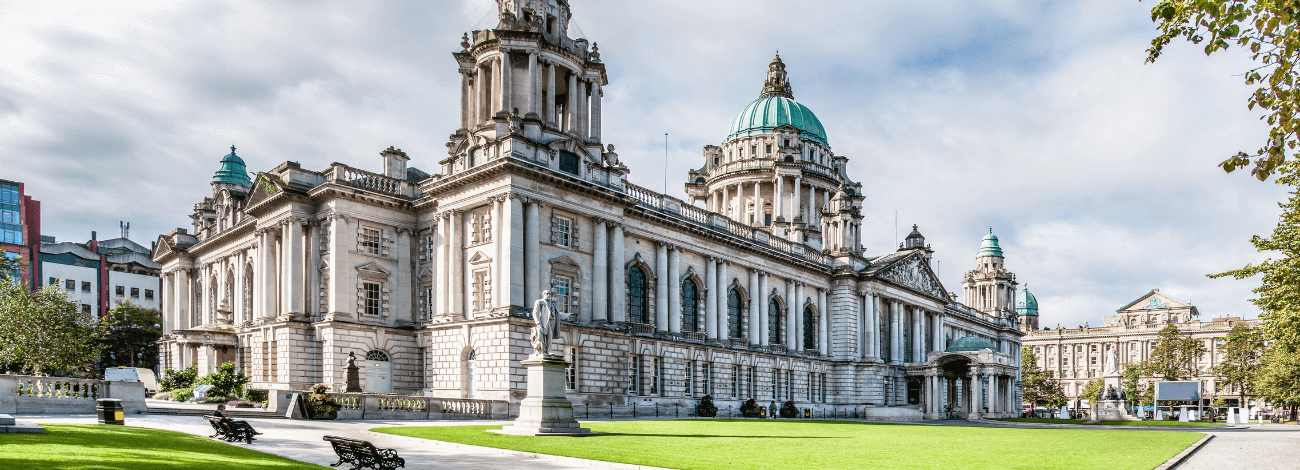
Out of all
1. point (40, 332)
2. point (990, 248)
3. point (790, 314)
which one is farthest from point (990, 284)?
point (40, 332)

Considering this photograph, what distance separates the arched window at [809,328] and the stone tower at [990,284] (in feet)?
158

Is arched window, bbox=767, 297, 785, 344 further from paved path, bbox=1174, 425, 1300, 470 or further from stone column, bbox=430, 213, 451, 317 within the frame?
paved path, bbox=1174, 425, 1300, 470

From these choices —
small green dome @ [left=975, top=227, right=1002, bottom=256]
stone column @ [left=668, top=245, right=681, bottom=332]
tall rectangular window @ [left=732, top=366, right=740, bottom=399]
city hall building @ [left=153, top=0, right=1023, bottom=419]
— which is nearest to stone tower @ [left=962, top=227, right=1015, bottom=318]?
small green dome @ [left=975, top=227, right=1002, bottom=256]

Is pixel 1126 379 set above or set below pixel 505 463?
below

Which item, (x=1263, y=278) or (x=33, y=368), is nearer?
(x=1263, y=278)

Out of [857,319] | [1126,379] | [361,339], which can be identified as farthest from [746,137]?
[1126,379]

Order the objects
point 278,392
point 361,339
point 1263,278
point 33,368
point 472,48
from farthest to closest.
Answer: point 33,368 < point 472,48 < point 361,339 < point 278,392 < point 1263,278

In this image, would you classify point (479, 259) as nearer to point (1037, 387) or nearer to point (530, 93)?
point (530, 93)

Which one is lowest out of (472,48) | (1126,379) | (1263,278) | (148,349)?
(1126,379)

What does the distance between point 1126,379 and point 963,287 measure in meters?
A: 25.9

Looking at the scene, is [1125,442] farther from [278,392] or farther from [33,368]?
[33,368]

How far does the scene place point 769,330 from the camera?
207ft

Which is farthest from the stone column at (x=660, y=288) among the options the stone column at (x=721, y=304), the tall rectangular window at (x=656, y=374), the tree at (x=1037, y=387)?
the tree at (x=1037, y=387)

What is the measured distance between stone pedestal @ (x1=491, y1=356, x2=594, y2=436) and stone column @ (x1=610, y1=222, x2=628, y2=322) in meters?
18.9
